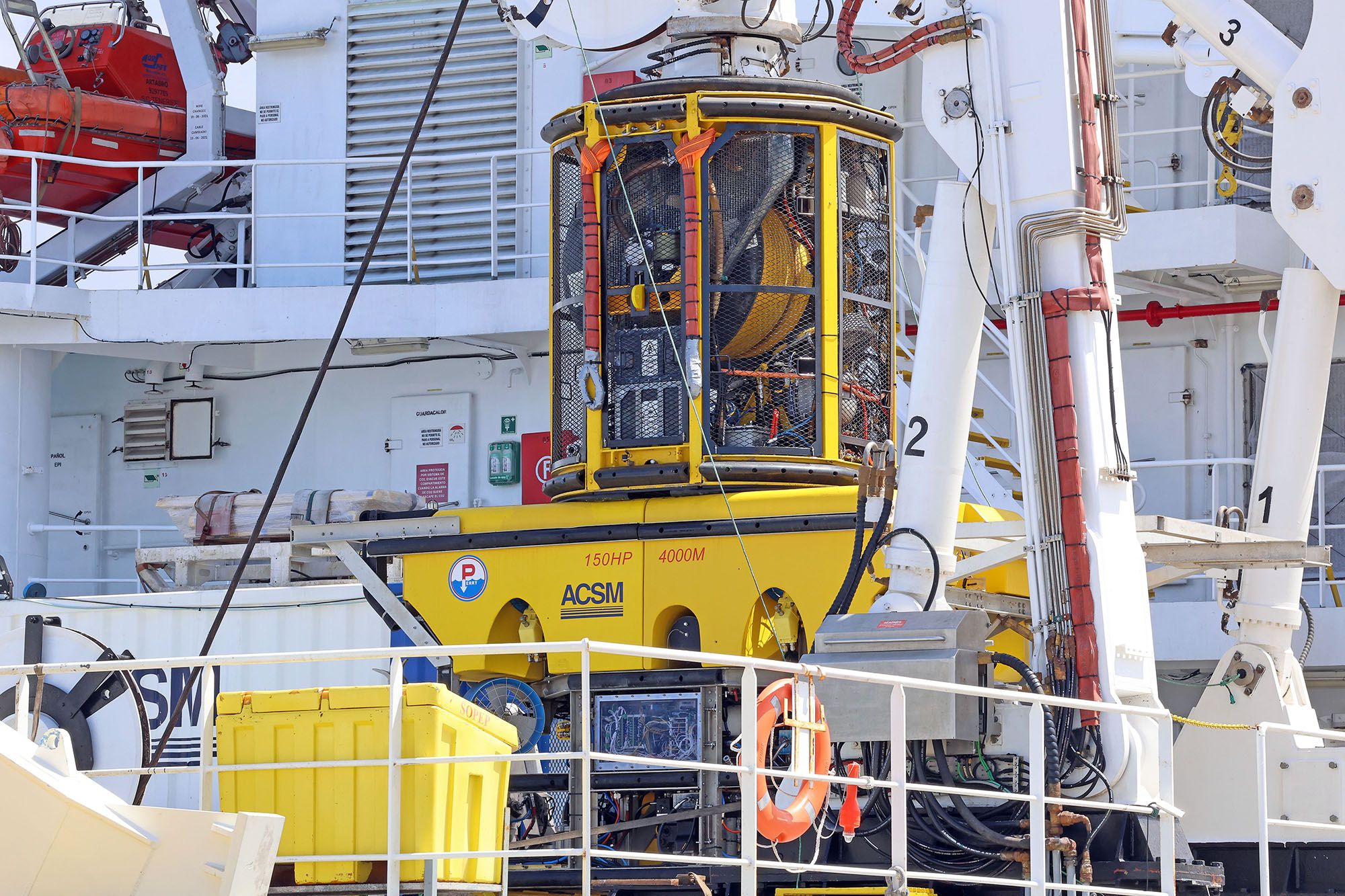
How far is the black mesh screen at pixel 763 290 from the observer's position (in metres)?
12.0

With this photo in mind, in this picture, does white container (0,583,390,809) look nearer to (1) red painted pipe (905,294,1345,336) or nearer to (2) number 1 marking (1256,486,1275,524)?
(1) red painted pipe (905,294,1345,336)

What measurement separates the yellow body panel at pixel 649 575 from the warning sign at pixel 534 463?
443 cm

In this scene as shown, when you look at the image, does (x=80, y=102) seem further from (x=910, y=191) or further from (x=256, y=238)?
(x=910, y=191)

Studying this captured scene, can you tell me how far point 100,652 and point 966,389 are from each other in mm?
6373

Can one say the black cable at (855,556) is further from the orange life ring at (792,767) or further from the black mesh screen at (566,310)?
the black mesh screen at (566,310)

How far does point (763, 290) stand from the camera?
1199 cm

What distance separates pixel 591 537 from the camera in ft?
38.8

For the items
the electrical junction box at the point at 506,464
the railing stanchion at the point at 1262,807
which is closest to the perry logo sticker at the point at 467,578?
the electrical junction box at the point at 506,464

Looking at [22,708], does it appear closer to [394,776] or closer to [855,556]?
[394,776]

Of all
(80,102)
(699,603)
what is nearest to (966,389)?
(699,603)

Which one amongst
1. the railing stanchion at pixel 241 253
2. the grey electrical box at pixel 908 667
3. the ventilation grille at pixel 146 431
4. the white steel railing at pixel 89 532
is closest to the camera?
the grey electrical box at pixel 908 667

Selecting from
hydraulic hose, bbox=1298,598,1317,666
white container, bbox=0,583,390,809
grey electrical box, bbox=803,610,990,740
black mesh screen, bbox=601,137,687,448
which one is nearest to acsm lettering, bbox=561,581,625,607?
black mesh screen, bbox=601,137,687,448

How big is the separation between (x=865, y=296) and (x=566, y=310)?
2.03 m

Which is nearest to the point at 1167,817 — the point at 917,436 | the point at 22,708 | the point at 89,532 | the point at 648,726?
the point at 917,436
